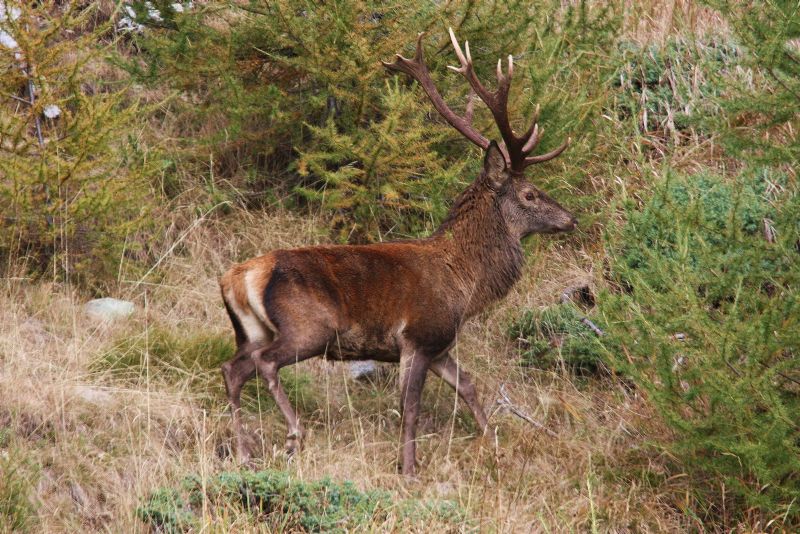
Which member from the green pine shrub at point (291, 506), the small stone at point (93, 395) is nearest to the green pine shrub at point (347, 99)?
the small stone at point (93, 395)

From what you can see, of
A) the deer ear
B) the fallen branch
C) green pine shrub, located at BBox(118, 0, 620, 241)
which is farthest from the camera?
green pine shrub, located at BBox(118, 0, 620, 241)

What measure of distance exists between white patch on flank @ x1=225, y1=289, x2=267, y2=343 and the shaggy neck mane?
3.98 ft

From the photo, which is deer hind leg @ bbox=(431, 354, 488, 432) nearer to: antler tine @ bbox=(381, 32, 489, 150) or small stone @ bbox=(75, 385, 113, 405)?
antler tine @ bbox=(381, 32, 489, 150)

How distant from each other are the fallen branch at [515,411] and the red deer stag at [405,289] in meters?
0.20

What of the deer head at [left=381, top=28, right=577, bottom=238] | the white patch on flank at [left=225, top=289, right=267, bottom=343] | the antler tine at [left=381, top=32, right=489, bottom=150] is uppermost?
the antler tine at [left=381, top=32, right=489, bottom=150]

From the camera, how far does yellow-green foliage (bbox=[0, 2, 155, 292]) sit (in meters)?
7.25

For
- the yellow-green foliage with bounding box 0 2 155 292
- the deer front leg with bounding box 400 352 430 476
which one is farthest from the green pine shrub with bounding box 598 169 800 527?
the yellow-green foliage with bounding box 0 2 155 292

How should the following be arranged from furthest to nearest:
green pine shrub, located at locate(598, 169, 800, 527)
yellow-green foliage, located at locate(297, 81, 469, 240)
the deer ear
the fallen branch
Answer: yellow-green foliage, located at locate(297, 81, 469, 240), the deer ear, the fallen branch, green pine shrub, located at locate(598, 169, 800, 527)

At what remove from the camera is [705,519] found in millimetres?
5891

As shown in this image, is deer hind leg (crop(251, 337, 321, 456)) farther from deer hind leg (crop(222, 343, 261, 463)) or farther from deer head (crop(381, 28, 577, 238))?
deer head (crop(381, 28, 577, 238))

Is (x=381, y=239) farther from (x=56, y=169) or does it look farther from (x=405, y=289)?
(x=56, y=169)

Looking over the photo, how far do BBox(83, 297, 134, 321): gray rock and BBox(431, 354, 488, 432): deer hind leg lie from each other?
201 cm

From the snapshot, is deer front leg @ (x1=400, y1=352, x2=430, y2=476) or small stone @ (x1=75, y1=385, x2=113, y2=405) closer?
small stone @ (x1=75, y1=385, x2=113, y2=405)

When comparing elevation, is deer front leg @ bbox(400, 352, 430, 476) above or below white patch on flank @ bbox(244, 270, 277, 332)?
below
